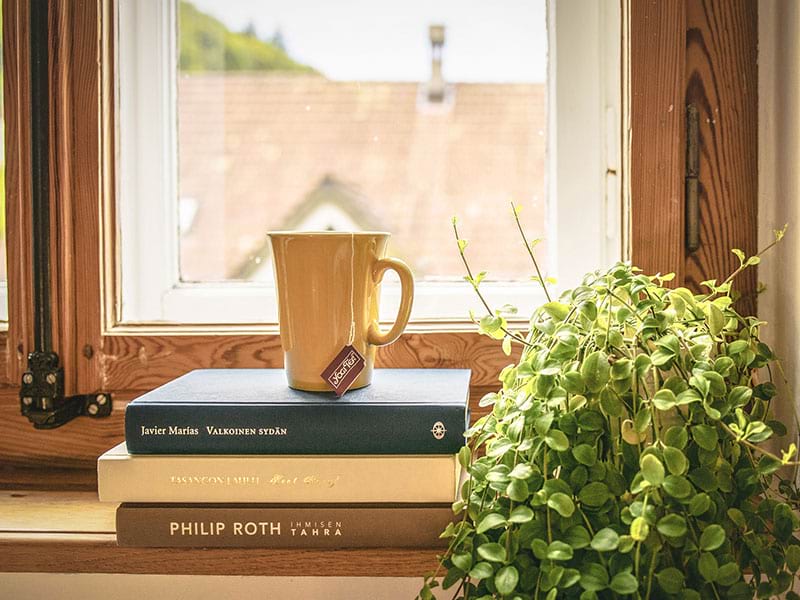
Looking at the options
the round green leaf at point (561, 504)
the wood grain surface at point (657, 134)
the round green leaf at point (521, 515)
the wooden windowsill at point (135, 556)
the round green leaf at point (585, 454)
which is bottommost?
the wooden windowsill at point (135, 556)

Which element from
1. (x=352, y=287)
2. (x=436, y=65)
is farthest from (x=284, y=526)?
(x=436, y=65)

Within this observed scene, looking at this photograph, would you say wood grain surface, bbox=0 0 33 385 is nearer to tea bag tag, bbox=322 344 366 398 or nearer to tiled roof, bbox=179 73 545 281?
tiled roof, bbox=179 73 545 281

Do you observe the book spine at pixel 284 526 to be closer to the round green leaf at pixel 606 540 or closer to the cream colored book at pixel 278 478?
the cream colored book at pixel 278 478

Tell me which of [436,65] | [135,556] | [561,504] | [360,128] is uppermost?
[436,65]

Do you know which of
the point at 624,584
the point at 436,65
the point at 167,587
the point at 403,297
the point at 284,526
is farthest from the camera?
the point at 436,65

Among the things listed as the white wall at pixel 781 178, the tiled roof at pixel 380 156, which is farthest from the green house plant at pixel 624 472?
the tiled roof at pixel 380 156

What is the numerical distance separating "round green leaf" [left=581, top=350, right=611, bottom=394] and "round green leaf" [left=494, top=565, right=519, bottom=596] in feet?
0.58

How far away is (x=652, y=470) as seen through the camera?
2.02ft

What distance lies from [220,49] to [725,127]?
31.9 inches

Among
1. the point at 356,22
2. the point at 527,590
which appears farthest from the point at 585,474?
the point at 356,22

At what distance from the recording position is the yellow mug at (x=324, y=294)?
2.81ft

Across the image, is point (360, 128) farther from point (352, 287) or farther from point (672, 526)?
point (672, 526)

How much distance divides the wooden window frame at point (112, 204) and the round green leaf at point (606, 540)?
0.46m

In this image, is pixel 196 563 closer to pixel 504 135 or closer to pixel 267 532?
pixel 267 532
